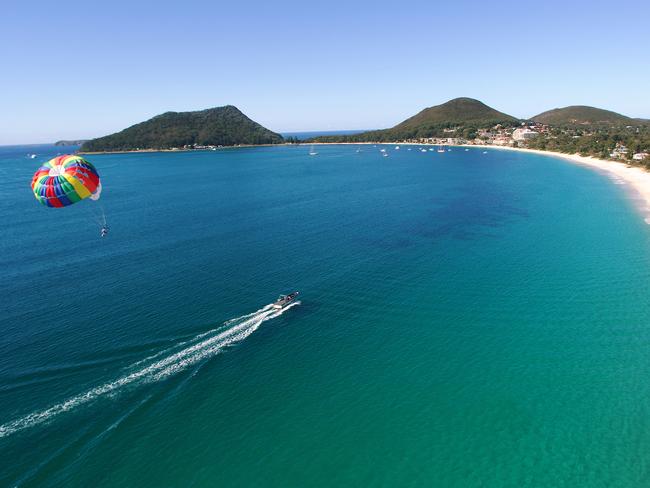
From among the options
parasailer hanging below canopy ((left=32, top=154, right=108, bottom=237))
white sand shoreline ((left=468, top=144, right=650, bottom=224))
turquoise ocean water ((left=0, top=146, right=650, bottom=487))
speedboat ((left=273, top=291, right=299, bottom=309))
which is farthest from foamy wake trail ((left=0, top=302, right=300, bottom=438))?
white sand shoreline ((left=468, top=144, right=650, bottom=224))

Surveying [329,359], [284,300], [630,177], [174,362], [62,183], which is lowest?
[329,359]

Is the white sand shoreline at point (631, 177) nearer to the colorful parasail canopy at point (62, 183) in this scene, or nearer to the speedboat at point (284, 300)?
the speedboat at point (284, 300)

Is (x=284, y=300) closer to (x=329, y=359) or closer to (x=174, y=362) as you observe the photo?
(x=329, y=359)

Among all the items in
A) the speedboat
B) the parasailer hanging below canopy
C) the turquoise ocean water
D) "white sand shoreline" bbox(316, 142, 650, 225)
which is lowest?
the turquoise ocean water

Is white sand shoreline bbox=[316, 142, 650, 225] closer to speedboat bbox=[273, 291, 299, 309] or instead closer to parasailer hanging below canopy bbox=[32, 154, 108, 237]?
speedboat bbox=[273, 291, 299, 309]

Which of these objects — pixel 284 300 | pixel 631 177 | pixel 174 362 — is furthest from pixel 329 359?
pixel 631 177

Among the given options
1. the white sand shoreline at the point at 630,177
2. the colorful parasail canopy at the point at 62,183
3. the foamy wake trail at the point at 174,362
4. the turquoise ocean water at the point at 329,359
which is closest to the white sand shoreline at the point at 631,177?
the white sand shoreline at the point at 630,177
